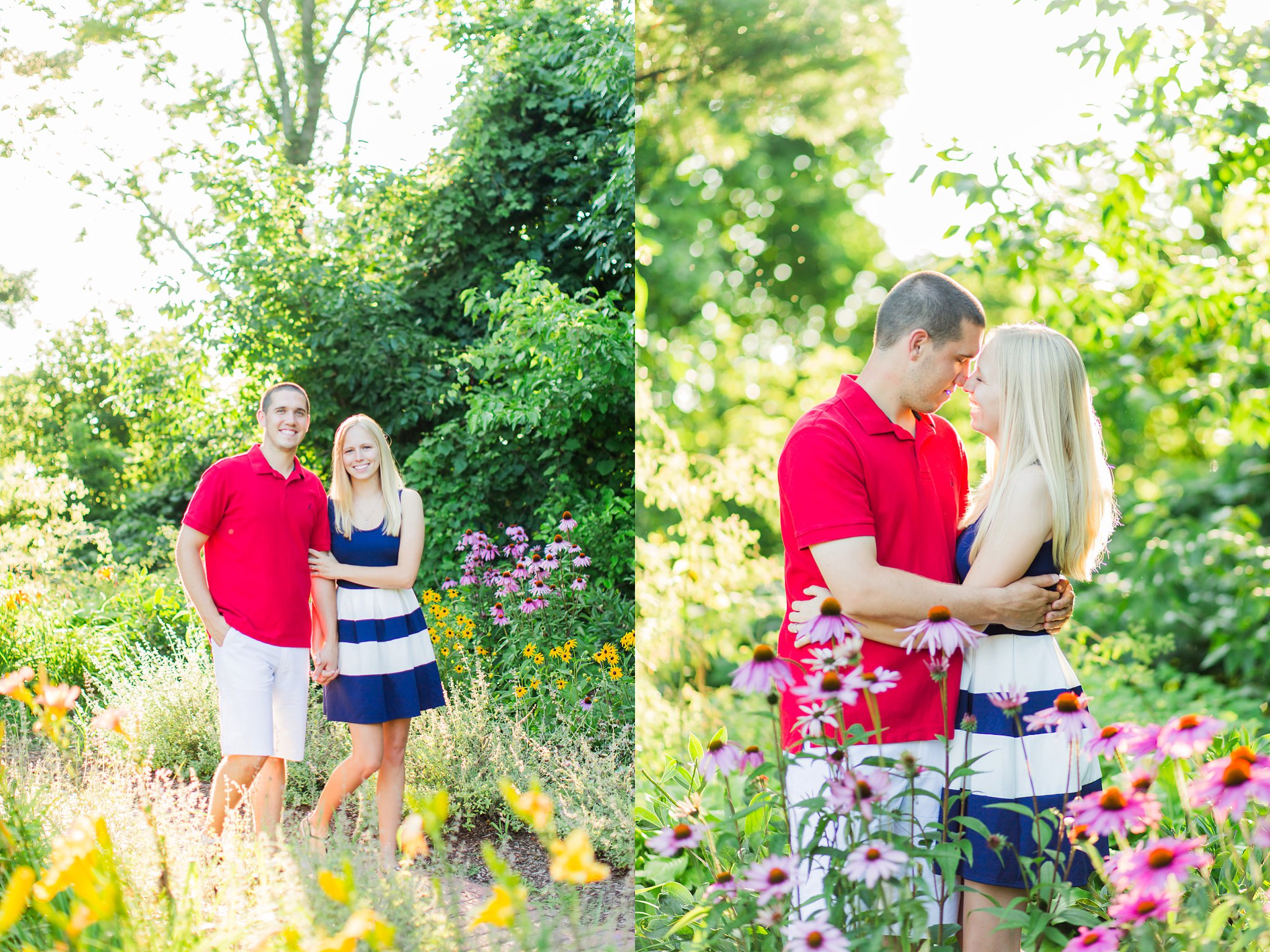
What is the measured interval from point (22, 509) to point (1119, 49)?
13.6 feet

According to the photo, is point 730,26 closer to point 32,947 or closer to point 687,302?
point 687,302

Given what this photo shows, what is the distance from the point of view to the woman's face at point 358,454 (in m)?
2.74

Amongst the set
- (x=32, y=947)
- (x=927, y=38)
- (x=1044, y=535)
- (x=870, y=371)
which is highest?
(x=927, y=38)

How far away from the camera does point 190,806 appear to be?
2297 millimetres

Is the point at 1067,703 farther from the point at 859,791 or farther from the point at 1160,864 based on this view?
the point at 859,791

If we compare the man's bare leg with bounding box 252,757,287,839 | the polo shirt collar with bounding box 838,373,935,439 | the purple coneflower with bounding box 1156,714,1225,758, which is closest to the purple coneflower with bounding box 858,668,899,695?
the purple coneflower with bounding box 1156,714,1225,758

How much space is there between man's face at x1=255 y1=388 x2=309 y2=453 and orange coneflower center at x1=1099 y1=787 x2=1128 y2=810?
208 cm

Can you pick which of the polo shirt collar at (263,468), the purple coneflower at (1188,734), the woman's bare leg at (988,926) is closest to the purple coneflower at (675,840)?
the woman's bare leg at (988,926)

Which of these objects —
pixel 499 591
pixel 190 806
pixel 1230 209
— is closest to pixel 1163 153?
pixel 1230 209

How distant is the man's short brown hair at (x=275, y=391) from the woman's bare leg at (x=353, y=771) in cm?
91

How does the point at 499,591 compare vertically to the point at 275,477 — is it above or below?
below

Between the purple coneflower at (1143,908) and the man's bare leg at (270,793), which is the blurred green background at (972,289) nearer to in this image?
the man's bare leg at (270,793)

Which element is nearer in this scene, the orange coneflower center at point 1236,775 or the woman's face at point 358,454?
the orange coneflower center at point 1236,775

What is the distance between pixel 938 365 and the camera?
2029 millimetres
